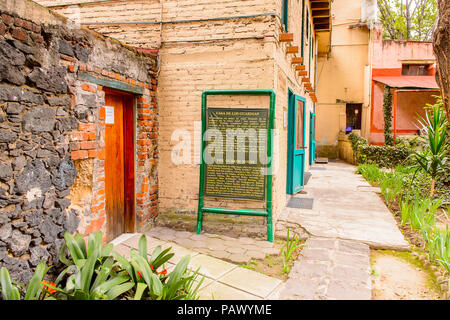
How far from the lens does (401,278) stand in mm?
3303

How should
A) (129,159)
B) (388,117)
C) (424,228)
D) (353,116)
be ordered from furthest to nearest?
1. (353,116)
2. (388,117)
3. (129,159)
4. (424,228)

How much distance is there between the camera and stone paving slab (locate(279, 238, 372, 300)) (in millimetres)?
2949

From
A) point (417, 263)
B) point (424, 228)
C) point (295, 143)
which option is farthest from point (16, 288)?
point (295, 143)

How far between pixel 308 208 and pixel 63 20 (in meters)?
4.68

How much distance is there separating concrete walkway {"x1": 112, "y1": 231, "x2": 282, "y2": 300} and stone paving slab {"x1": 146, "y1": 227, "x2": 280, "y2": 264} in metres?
0.18

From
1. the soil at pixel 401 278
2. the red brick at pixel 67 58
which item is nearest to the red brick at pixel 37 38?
the red brick at pixel 67 58

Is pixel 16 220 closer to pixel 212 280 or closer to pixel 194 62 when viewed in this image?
pixel 212 280

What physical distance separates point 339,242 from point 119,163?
124 inches

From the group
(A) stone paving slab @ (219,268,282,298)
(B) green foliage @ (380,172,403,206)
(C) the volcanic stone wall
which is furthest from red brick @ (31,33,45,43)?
(B) green foliage @ (380,172,403,206)

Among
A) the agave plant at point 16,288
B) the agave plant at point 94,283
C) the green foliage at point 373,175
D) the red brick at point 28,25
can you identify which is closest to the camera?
the agave plant at point 16,288

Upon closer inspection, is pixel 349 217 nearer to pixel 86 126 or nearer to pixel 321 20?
pixel 86 126

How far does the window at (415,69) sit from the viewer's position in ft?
49.2

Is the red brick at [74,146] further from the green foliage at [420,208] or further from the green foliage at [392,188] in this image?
the green foliage at [392,188]

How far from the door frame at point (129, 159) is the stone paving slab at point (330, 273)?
239 centimetres
